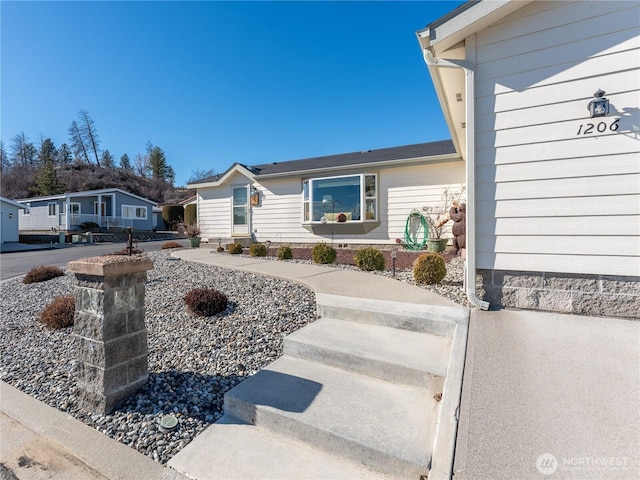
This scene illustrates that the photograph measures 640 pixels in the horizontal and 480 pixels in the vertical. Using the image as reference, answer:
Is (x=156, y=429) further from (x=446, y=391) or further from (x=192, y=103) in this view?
(x=192, y=103)

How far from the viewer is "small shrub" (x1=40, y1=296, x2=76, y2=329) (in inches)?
158

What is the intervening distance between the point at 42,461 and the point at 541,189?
472 cm

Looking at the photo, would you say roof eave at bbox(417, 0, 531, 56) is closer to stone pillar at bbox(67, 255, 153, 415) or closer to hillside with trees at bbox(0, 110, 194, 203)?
stone pillar at bbox(67, 255, 153, 415)

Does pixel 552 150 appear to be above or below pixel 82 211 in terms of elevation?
below

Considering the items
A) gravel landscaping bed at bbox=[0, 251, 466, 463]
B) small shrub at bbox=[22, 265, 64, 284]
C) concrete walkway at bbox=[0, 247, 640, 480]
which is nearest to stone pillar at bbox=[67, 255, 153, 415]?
gravel landscaping bed at bbox=[0, 251, 466, 463]

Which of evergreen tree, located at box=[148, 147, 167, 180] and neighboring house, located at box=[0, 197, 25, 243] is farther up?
evergreen tree, located at box=[148, 147, 167, 180]

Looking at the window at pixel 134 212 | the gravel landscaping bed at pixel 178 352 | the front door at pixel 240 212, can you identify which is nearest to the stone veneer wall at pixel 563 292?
the gravel landscaping bed at pixel 178 352

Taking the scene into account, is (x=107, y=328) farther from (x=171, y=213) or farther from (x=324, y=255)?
(x=171, y=213)

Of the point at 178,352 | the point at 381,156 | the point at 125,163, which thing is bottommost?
the point at 178,352

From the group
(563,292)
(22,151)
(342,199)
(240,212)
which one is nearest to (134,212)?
(240,212)

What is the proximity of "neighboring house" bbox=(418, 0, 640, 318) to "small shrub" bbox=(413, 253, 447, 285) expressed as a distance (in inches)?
37.7

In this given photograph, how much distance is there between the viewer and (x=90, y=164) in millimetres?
48438

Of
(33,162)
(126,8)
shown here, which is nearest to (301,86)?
(126,8)

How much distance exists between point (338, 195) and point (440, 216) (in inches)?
123
